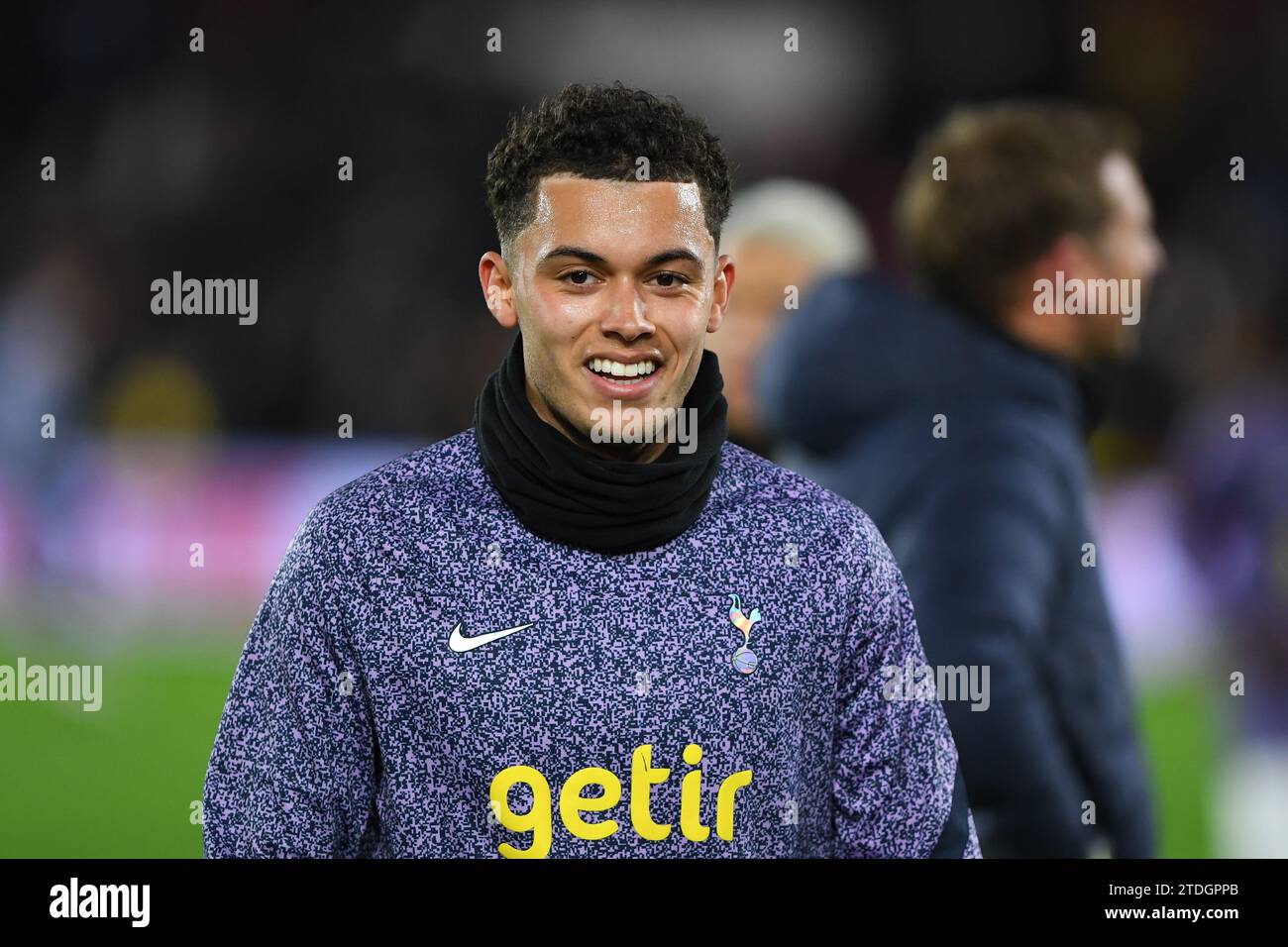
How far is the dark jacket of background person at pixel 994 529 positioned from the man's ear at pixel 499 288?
1.23 m

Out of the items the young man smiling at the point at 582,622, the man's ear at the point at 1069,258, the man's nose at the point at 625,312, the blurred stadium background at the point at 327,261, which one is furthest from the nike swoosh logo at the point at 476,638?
the blurred stadium background at the point at 327,261

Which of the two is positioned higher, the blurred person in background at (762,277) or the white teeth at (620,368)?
the blurred person in background at (762,277)

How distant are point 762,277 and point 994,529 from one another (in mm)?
1120

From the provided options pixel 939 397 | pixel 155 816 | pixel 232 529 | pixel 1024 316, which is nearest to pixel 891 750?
pixel 939 397

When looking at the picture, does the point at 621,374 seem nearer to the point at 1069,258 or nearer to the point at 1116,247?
the point at 1069,258

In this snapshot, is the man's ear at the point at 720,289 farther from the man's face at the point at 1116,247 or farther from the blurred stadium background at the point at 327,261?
the blurred stadium background at the point at 327,261

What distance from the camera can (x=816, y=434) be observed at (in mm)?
2742

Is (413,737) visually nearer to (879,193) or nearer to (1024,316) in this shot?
(1024,316)

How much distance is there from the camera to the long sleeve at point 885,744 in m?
1.47

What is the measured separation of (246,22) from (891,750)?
19.0ft

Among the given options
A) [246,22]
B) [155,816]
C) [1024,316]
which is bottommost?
[155,816]

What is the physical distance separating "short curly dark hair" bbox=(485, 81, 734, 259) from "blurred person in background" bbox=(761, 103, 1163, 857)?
3.96ft

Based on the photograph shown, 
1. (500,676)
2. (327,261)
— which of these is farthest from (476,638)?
(327,261)

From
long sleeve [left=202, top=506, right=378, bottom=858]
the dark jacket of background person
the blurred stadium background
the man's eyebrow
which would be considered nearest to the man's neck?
the man's eyebrow
